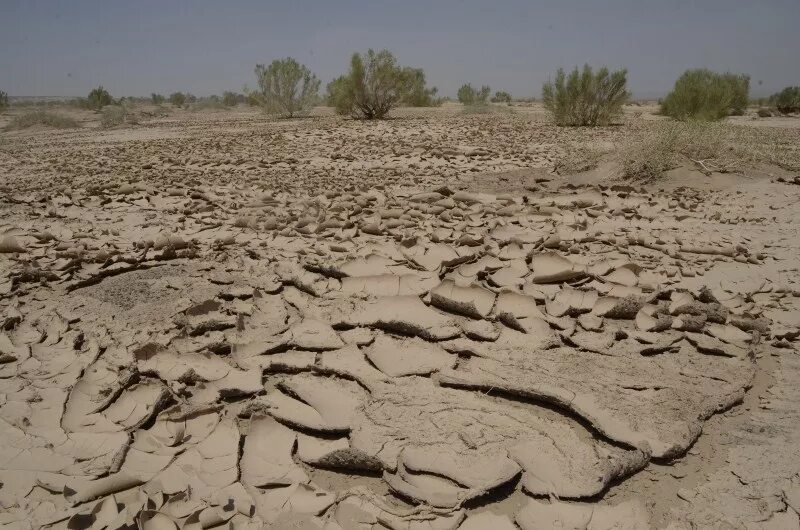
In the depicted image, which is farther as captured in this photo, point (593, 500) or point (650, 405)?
point (650, 405)

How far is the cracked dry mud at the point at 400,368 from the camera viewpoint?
1505 mm

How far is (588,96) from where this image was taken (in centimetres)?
1282

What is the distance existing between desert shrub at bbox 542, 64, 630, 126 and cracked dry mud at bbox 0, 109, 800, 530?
919 cm

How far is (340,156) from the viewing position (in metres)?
7.37

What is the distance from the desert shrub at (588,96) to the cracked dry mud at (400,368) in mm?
9194

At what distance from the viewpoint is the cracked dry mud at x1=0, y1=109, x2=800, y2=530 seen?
150cm

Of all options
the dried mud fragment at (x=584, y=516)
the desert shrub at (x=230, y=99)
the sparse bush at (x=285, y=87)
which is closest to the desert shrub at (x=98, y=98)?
the desert shrub at (x=230, y=99)

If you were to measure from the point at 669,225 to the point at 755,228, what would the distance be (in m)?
0.61

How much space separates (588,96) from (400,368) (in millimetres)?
12517

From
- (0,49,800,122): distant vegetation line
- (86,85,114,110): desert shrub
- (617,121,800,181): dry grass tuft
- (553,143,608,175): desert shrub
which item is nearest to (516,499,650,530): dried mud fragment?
(617,121,800,181): dry grass tuft

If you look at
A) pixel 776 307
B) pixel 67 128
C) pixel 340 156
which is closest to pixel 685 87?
pixel 340 156

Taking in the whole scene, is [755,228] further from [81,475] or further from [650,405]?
[81,475]

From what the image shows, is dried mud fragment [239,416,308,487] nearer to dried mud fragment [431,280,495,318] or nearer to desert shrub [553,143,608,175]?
dried mud fragment [431,280,495,318]

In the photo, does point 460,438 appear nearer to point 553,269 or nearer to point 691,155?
point 553,269
